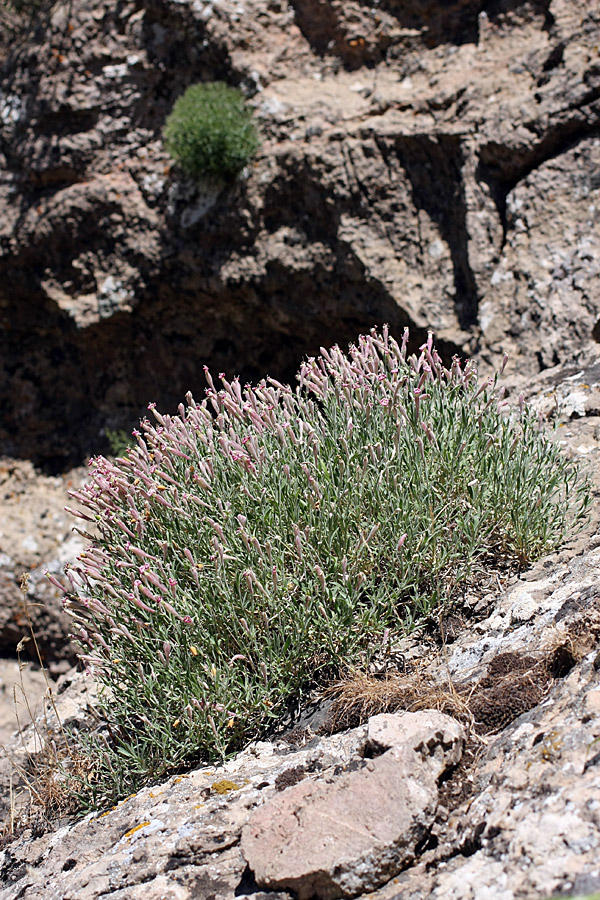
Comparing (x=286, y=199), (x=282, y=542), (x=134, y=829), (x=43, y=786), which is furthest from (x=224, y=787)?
(x=286, y=199)

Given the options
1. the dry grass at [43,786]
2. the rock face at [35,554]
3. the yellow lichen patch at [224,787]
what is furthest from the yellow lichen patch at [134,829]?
the rock face at [35,554]

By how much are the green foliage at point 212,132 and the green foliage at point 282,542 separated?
3.68 meters

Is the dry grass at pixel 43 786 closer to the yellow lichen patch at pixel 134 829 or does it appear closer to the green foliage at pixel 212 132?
the yellow lichen patch at pixel 134 829

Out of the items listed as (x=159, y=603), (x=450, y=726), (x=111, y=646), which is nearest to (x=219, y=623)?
(x=159, y=603)

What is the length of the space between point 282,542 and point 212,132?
185 inches

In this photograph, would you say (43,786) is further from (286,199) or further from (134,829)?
(286,199)

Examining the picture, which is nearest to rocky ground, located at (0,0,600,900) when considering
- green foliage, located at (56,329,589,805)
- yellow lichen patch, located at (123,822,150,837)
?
yellow lichen patch, located at (123,822,150,837)

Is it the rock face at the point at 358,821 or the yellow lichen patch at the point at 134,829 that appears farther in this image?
the yellow lichen patch at the point at 134,829

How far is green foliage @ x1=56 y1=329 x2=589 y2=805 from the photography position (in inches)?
124

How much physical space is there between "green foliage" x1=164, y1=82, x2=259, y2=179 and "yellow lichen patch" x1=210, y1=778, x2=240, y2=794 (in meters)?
5.52

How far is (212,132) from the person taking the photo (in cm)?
669

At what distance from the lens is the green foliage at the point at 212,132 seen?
265 inches

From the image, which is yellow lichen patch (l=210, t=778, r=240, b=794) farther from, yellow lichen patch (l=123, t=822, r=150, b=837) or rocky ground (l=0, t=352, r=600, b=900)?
yellow lichen patch (l=123, t=822, r=150, b=837)

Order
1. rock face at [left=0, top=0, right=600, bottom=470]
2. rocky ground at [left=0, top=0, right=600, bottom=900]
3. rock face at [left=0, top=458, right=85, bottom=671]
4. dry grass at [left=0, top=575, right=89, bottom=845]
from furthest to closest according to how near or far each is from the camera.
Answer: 1. rock face at [left=0, top=458, right=85, bottom=671]
2. rock face at [left=0, top=0, right=600, bottom=470]
3. dry grass at [left=0, top=575, right=89, bottom=845]
4. rocky ground at [left=0, top=0, right=600, bottom=900]
